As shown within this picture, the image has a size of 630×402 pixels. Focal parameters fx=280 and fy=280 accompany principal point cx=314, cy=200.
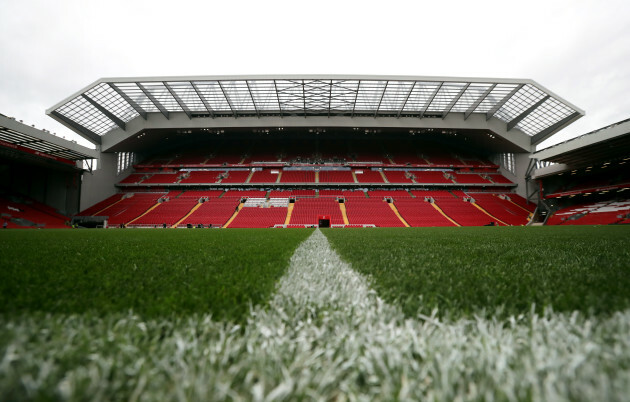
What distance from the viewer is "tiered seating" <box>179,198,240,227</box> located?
23.7 metres

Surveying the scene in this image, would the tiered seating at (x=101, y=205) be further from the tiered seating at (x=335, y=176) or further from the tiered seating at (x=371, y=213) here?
the tiered seating at (x=371, y=213)

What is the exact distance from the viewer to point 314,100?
84.1 feet

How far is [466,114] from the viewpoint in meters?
27.1

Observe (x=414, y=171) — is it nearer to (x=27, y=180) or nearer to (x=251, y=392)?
(x=251, y=392)

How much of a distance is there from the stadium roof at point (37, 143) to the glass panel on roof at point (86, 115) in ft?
12.4

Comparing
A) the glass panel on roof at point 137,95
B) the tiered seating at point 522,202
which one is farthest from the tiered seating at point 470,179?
the glass panel on roof at point 137,95

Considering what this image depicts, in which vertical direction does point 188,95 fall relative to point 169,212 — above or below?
above

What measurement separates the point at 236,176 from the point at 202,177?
150 inches

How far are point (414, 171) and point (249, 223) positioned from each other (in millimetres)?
20495

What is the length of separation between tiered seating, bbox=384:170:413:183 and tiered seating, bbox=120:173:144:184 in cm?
2810

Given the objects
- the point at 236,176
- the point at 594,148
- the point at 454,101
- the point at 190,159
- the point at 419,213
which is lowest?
the point at 419,213

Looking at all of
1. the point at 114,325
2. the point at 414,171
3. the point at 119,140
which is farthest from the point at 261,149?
the point at 114,325

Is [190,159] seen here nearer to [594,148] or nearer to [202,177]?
[202,177]

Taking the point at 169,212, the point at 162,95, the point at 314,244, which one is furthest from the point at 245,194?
the point at 314,244
